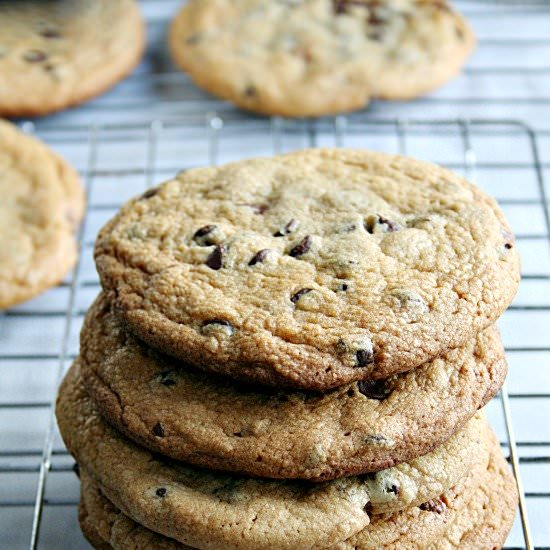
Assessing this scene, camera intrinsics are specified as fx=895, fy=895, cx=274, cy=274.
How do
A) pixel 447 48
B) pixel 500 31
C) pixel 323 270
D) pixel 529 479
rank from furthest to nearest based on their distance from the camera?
pixel 500 31 → pixel 447 48 → pixel 529 479 → pixel 323 270

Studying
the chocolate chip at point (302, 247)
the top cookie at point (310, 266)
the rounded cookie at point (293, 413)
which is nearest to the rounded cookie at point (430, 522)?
the rounded cookie at point (293, 413)

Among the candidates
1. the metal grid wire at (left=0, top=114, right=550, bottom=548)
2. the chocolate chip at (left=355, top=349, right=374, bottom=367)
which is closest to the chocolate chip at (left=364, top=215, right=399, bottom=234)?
the chocolate chip at (left=355, top=349, right=374, bottom=367)

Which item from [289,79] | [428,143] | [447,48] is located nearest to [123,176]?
[289,79]

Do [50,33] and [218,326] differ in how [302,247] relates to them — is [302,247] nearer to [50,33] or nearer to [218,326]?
[218,326]

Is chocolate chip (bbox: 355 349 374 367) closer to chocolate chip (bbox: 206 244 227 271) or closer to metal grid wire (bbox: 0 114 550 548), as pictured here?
chocolate chip (bbox: 206 244 227 271)

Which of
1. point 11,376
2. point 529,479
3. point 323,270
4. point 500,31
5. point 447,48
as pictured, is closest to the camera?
point 323,270

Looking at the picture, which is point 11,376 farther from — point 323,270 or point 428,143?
point 428,143

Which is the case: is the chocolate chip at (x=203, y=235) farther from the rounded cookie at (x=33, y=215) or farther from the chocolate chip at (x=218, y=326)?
the rounded cookie at (x=33, y=215)
